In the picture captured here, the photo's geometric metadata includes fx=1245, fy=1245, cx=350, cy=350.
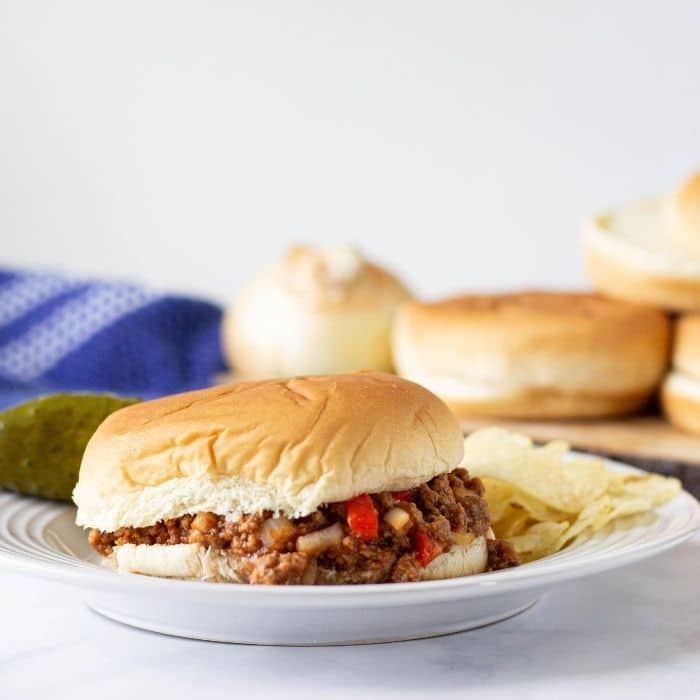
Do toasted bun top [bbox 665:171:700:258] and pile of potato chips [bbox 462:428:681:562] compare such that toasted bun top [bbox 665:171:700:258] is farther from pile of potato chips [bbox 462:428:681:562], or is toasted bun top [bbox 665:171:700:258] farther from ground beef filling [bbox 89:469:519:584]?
ground beef filling [bbox 89:469:519:584]

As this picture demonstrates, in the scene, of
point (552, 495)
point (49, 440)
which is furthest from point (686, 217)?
point (49, 440)

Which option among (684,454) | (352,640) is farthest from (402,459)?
(684,454)

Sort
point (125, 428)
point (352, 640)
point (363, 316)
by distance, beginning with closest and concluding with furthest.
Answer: point (352, 640), point (125, 428), point (363, 316)

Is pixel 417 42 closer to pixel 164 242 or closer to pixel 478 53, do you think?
pixel 478 53

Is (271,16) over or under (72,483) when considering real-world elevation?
over

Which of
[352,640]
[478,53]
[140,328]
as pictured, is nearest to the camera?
[352,640]
